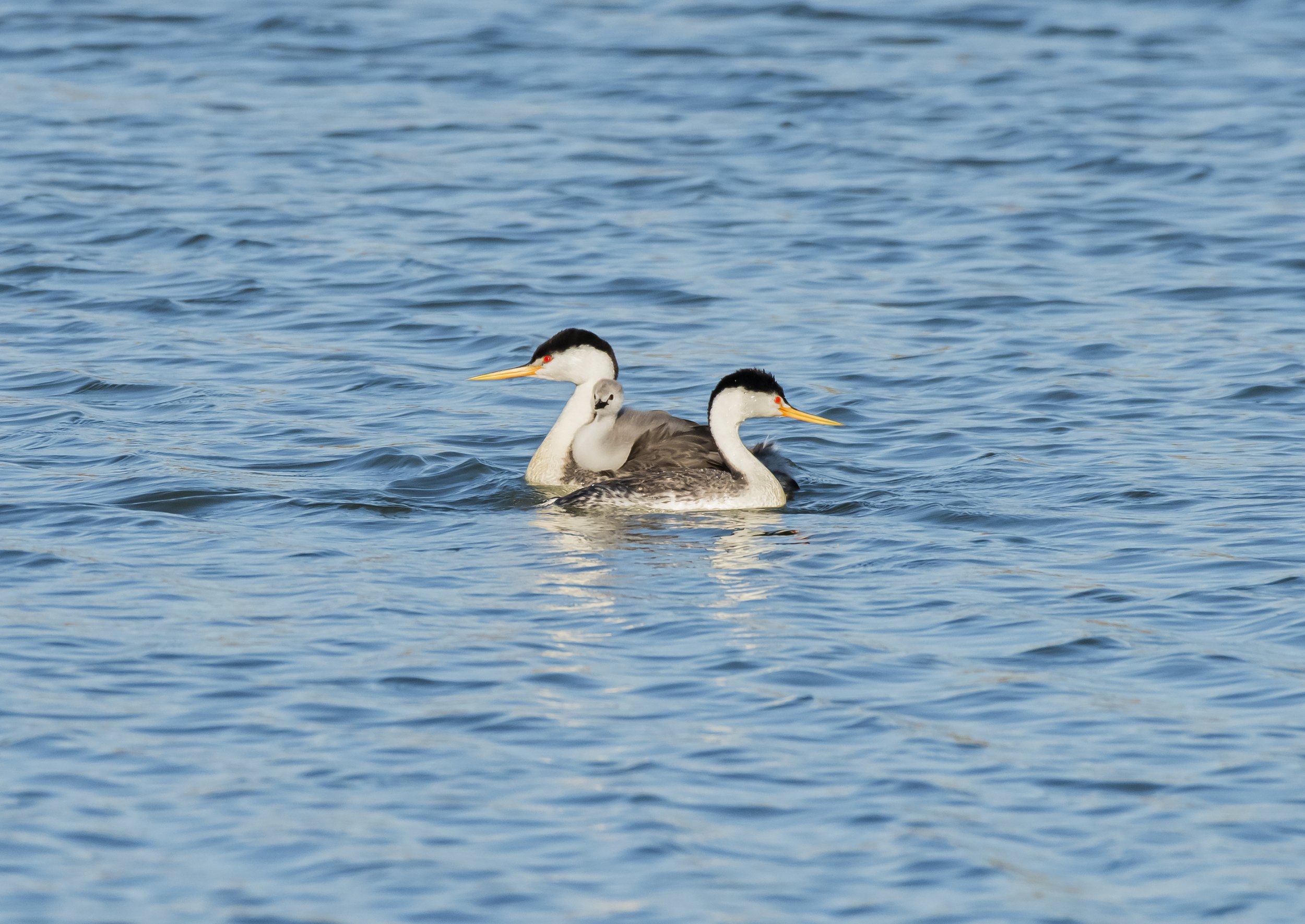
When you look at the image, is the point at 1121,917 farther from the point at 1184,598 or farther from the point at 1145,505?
the point at 1145,505

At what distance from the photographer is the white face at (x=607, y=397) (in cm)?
1198

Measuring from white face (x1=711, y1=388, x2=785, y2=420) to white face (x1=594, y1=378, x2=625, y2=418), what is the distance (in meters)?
0.73

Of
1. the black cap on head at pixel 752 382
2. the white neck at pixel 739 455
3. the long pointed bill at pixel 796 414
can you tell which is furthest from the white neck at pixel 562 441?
the long pointed bill at pixel 796 414

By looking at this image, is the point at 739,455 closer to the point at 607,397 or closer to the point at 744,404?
the point at 744,404

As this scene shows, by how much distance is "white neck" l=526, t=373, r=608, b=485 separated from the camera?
11.7 meters

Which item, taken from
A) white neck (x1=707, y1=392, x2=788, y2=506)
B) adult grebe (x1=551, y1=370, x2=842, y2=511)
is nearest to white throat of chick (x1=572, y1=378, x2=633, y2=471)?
adult grebe (x1=551, y1=370, x2=842, y2=511)

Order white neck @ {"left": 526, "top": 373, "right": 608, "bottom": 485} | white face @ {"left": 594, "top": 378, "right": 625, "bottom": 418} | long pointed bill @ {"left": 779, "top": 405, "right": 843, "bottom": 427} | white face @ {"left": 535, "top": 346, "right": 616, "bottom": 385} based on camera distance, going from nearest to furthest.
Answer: long pointed bill @ {"left": 779, "top": 405, "right": 843, "bottom": 427} → white neck @ {"left": 526, "top": 373, "right": 608, "bottom": 485} → white face @ {"left": 594, "top": 378, "right": 625, "bottom": 418} → white face @ {"left": 535, "top": 346, "right": 616, "bottom": 385}

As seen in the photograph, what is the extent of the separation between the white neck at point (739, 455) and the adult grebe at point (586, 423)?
4.7 inches

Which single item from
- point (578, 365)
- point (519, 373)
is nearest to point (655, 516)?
point (578, 365)

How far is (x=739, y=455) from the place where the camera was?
37.5ft

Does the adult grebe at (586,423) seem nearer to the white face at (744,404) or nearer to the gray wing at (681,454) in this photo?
the gray wing at (681,454)

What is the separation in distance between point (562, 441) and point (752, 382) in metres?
1.25

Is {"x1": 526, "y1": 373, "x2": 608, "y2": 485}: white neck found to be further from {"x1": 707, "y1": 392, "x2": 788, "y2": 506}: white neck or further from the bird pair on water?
{"x1": 707, "y1": 392, "x2": 788, "y2": 506}: white neck

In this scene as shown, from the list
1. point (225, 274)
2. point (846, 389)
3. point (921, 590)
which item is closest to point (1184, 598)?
point (921, 590)
